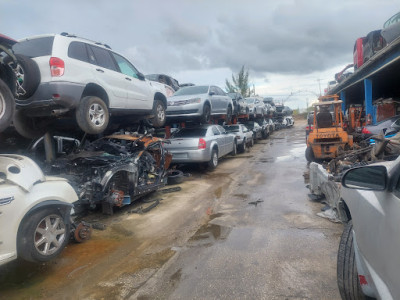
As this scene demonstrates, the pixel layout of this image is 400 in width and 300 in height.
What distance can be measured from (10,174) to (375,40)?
45.1 feet

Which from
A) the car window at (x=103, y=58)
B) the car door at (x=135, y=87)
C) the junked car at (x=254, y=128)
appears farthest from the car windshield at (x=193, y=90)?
the junked car at (x=254, y=128)

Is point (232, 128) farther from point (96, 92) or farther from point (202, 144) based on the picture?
point (96, 92)

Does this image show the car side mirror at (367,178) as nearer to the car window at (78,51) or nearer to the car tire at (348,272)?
the car tire at (348,272)

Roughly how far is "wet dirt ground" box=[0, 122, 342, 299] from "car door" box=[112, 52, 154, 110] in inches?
105

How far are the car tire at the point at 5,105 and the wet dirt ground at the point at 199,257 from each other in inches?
74.6

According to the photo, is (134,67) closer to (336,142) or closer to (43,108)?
(43,108)

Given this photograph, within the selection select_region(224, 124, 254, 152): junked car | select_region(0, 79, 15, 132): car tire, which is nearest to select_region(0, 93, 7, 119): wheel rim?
select_region(0, 79, 15, 132): car tire

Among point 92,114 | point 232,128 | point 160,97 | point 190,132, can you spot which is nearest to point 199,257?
point 92,114

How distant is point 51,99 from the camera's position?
5.25m

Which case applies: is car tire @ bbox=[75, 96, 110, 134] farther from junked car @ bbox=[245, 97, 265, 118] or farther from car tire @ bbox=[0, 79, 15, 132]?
junked car @ bbox=[245, 97, 265, 118]

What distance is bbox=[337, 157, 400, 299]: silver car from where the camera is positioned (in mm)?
1666

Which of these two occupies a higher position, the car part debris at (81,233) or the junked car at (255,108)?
the junked car at (255,108)

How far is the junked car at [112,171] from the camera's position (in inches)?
214

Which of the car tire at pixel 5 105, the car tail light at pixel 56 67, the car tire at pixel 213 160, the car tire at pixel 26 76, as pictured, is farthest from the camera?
the car tire at pixel 213 160
